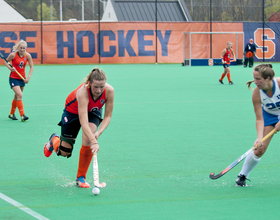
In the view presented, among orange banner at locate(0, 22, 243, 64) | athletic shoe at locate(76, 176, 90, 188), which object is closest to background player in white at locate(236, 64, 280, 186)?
athletic shoe at locate(76, 176, 90, 188)

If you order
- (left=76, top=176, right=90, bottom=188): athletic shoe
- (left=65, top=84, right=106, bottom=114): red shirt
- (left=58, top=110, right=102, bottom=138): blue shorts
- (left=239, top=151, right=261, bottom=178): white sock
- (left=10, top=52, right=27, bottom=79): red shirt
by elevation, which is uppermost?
(left=10, top=52, right=27, bottom=79): red shirt

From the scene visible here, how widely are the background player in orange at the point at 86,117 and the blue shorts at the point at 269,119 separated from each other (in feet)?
5.04

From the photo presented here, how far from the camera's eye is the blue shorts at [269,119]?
14.7 ft

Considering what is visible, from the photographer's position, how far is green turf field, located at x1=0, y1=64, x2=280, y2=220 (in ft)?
12.6

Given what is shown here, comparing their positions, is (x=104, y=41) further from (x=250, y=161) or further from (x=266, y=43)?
(x=250, y=161)

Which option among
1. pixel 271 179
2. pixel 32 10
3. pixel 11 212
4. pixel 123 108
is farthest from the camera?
pixel 32 10

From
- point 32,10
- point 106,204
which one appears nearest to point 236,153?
point 106,204

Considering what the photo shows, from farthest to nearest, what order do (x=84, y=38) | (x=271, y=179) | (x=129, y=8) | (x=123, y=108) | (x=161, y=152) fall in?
(x=129, y=8), (x=84, y=38), (x=123, y=108), (x=161, y=152), (x=271, y=179)

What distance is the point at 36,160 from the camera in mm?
5660

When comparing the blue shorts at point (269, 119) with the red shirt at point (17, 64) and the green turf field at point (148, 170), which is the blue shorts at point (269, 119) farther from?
the red shirt at point (17, 64)

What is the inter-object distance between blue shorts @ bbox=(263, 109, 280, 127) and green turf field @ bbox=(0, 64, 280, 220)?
0.62 meters

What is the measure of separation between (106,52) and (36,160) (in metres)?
24.8

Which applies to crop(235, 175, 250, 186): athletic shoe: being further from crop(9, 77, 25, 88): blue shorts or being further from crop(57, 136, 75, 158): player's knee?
crop(9, 77, 25, 88): blue shorts

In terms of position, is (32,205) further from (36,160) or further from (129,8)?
(129,8)
